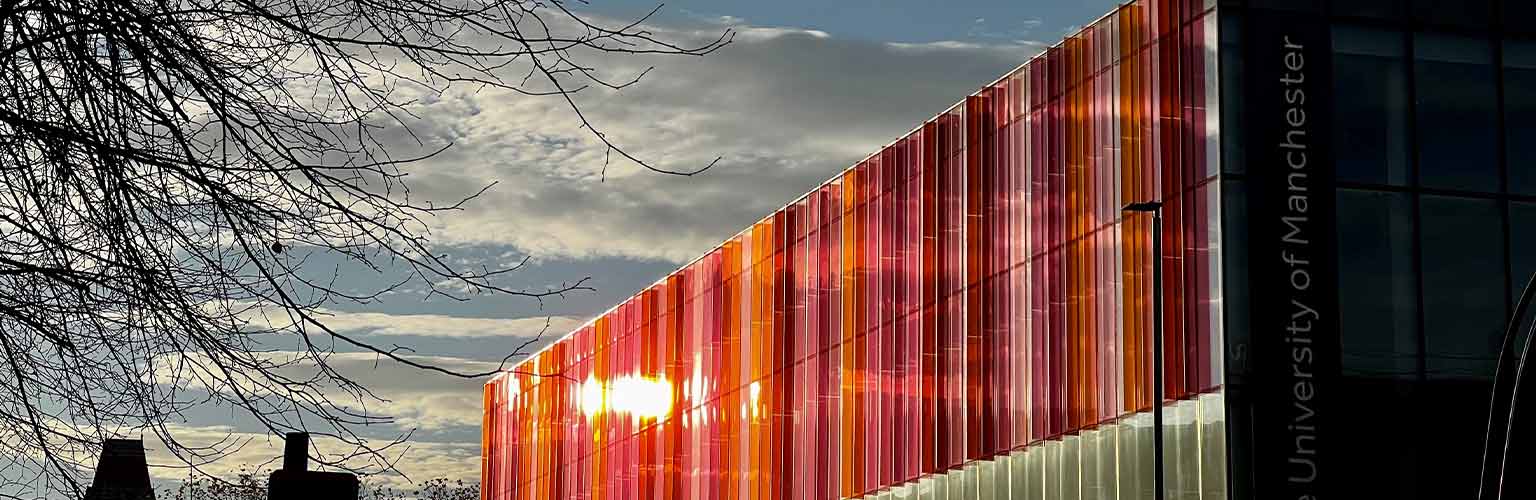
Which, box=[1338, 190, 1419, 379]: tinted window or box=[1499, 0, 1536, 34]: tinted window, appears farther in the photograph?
box=[1499, 0, 1536, 34]: tinted window

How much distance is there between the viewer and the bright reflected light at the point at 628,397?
189 feet

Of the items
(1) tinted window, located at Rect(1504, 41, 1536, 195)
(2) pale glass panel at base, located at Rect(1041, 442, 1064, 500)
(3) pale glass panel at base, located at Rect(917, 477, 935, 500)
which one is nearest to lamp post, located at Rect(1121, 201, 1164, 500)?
(2) pale glass panel at base, located at Rect(1041, 442, 1064, 500)

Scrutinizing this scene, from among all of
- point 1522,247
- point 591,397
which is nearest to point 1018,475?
point 1522,247

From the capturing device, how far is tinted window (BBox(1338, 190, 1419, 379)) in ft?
108

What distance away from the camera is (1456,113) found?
113ft

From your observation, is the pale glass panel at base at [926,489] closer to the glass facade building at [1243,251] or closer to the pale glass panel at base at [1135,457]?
the glass facade building at [1243,251]

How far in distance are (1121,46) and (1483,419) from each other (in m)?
8.46

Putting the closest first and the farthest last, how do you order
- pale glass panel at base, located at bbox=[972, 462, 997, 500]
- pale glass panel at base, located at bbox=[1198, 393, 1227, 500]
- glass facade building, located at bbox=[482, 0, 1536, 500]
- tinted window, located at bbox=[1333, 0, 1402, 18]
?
pale glass panel at base, located at bbox=[1198, 393, 1227, 500], glass facade building, located at bbox=[482, 0, 1536, 500], tinted window, located at bbox=[1333, 0, 1402, 18], pale glass panel at base, located at bbox=[972, 462, 997, 500]

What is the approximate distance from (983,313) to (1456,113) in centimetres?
961

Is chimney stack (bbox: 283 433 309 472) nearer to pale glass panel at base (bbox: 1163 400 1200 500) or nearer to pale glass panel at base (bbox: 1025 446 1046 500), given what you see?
pale glass panel at base (bbox: 1163 400 1200 500)

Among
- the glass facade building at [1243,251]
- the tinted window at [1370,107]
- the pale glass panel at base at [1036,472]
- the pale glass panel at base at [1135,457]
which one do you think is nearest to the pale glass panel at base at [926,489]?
the glass facade building at [1243,251]

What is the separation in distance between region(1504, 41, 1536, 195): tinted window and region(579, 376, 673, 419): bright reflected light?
27.3 meters

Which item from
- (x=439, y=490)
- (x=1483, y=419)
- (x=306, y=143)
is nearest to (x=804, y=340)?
(x=1483, y=419)

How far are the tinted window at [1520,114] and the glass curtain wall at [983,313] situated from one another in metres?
5.55
